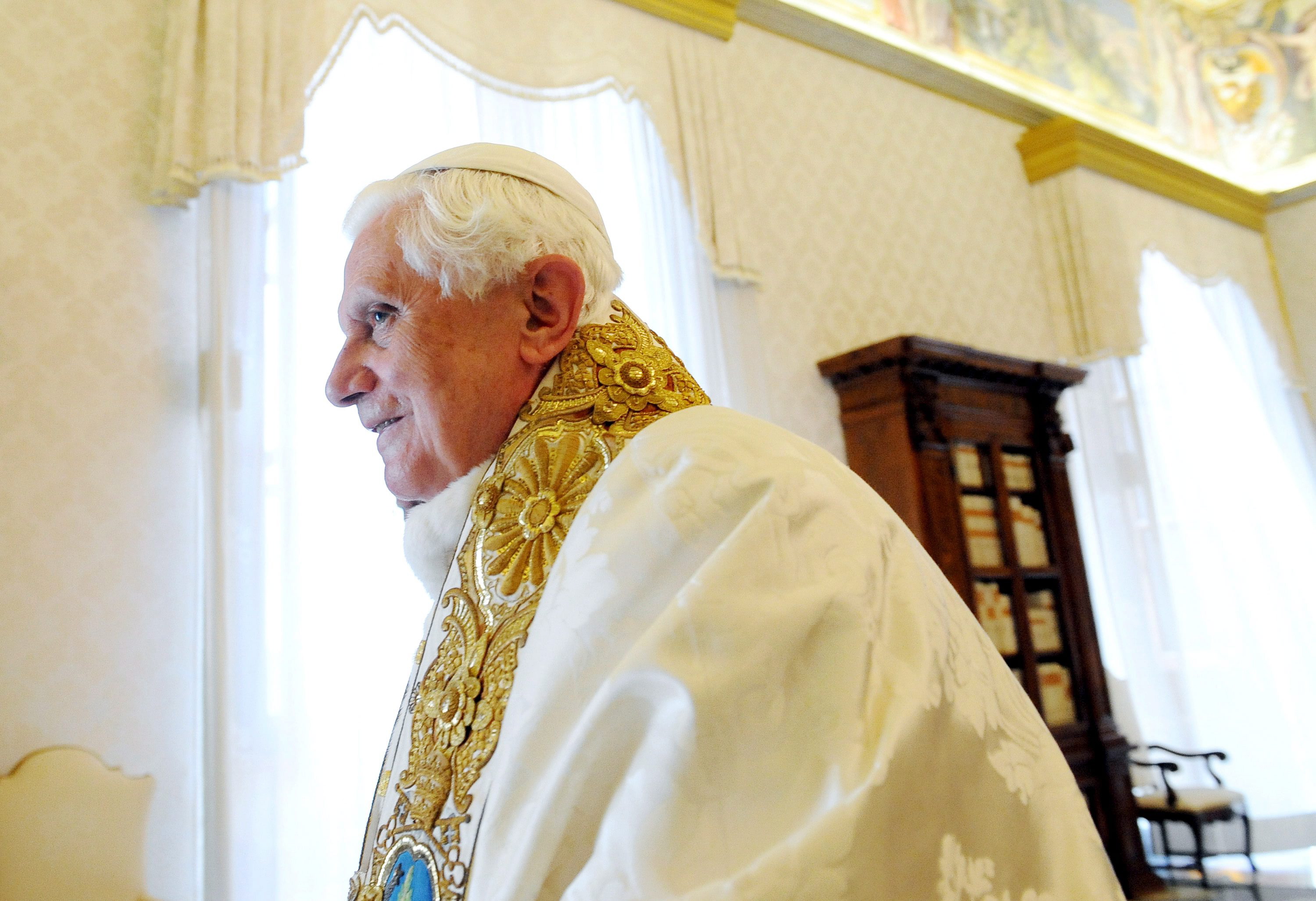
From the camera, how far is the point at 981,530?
5629 millimetres

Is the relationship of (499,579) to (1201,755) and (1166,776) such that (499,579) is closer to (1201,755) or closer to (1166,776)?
(1166,776)

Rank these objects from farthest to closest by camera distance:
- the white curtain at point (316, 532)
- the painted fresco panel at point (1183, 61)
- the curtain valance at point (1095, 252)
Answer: the painted fresco panel at point (1183, 61) < the curtain valance at point (1095, 252) < the white curtain at point (316, 532)

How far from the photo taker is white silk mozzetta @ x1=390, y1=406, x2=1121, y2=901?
0.81 meters

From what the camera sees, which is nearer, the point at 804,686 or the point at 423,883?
the point at 804,686

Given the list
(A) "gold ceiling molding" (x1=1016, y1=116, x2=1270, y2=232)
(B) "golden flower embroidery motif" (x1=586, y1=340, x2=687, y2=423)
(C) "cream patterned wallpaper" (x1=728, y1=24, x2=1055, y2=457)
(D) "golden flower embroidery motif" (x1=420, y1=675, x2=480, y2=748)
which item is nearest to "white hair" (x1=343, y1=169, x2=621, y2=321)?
(B) "golden flower embroidery motif" (x1=586, y1=340, x2=687, y2=423)

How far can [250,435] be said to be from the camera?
3.58 m

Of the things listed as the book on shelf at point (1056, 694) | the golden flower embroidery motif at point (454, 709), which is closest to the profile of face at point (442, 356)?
the golden flower embroidery motif at point (454, 709)

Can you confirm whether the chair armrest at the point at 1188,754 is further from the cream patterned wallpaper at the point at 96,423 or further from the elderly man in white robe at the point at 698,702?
the elderly man in white robe at the point at 698,702

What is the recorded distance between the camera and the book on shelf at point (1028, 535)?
5852mm

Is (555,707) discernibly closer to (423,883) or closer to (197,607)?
(423,883)

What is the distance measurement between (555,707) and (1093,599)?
6.70 m

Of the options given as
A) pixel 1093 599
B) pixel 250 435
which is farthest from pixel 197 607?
pixel 1093 599

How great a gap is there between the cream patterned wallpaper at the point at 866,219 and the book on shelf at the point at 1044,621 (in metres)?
1.54

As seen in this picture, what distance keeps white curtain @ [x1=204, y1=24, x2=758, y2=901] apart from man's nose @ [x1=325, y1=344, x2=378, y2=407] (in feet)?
5.98
